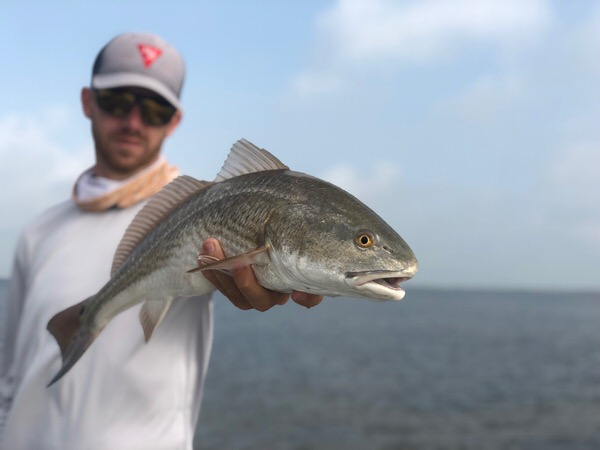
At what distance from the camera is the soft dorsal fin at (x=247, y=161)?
3146 millimetres

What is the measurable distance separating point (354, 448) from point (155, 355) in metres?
12.4

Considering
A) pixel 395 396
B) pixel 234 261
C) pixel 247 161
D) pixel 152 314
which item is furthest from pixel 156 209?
pixel 395 396

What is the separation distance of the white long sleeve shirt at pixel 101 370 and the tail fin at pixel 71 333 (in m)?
0.31

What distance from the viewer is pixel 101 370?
12.8ft

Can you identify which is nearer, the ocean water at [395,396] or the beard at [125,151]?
the beard at [125,151]

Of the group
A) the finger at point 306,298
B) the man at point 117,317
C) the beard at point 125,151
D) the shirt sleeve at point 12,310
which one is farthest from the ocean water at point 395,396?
the finger at point 306,298

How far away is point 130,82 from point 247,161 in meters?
1.72

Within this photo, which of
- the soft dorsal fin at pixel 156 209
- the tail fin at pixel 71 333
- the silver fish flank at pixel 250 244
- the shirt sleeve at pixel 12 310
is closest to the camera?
the silver fish flank at pixel 250 244

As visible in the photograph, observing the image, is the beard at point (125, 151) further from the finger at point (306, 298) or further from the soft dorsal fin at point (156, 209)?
the finger at point (306, 298)

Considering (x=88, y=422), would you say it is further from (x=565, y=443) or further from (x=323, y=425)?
(x=565, y=443)

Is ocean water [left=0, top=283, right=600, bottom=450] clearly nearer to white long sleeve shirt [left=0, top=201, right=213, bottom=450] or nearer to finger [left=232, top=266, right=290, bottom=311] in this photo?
white long sleeve shirt [left=0, top=201, right=213, bottom=450]

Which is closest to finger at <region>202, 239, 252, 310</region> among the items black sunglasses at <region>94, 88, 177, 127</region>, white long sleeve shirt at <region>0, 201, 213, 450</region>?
white long sleeve shirt at <region>0, 201, 213, 450</region>

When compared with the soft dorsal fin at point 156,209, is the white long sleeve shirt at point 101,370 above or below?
below

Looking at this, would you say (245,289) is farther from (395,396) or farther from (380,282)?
(395,396)
